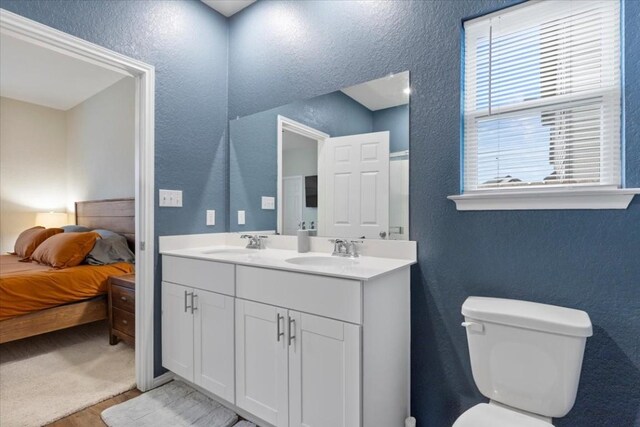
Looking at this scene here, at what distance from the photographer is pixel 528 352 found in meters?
1.21

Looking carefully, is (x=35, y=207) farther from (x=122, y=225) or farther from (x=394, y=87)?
(x=394, y=87)

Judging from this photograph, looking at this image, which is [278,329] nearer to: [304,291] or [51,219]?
[304,291]

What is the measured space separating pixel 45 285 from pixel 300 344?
2.43 m

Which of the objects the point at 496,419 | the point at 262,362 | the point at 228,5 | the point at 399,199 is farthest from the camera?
the point at 228,5

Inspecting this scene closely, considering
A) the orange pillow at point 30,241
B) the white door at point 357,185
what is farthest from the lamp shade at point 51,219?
the white door at point 357,185

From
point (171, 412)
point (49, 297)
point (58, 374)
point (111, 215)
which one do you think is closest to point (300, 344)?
point (171, 412)

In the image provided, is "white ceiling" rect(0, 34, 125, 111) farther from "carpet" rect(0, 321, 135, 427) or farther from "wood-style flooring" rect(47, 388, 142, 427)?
"wood-style flooring" rect(47, 388, 142, 427)

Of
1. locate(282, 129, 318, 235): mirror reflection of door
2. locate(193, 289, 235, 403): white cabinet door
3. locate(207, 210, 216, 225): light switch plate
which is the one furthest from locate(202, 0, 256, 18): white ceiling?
locate(193, 289, 235, 403): white cabinet door

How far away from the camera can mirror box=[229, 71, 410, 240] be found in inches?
70.2

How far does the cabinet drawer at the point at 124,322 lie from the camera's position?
2521mm

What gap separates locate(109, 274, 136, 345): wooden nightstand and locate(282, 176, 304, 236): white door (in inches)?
51.5

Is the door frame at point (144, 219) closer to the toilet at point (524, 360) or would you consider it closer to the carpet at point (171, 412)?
the carpet at point (171, 412)

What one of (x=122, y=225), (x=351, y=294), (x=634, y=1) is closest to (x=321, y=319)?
(x=351, y=294)

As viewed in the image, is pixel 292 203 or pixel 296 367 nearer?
pixel 296 367
